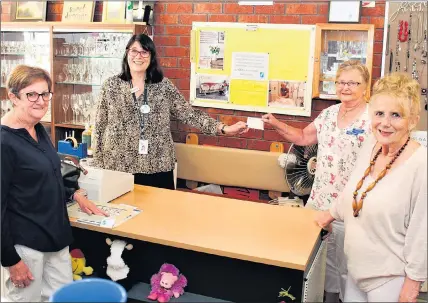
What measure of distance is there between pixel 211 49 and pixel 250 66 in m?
0.40

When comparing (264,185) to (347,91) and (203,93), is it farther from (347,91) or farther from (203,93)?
(347,91)

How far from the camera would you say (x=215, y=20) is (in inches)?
175

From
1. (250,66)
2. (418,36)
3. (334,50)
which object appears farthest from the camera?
(250,66)

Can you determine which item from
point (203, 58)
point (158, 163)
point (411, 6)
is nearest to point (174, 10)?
point (203, 58)

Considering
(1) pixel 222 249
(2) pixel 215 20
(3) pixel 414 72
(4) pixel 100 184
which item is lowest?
(1) pixel 222 249

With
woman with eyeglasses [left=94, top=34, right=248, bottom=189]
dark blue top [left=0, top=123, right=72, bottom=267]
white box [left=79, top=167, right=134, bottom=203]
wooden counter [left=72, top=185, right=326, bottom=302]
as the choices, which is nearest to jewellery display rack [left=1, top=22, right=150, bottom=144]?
woman with eyeglasses [left=94, top=34, right=248, bottom=189]

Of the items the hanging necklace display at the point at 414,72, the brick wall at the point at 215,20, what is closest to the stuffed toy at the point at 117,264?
the brick wall at the point at 215,20

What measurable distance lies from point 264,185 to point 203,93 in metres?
1.04

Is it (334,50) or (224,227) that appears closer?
(224,227)

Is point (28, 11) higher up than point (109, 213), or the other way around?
point (28, 11)

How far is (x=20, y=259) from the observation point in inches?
84.9

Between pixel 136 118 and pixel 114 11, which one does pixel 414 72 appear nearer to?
pixel 136 118

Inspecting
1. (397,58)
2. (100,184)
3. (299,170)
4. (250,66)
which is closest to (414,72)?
(397,58)

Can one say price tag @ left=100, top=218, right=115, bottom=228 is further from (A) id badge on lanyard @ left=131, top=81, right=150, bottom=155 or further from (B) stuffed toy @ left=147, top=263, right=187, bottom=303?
(A) id badge on lanyard @ left=131, top=81, right=150, bottom=155
